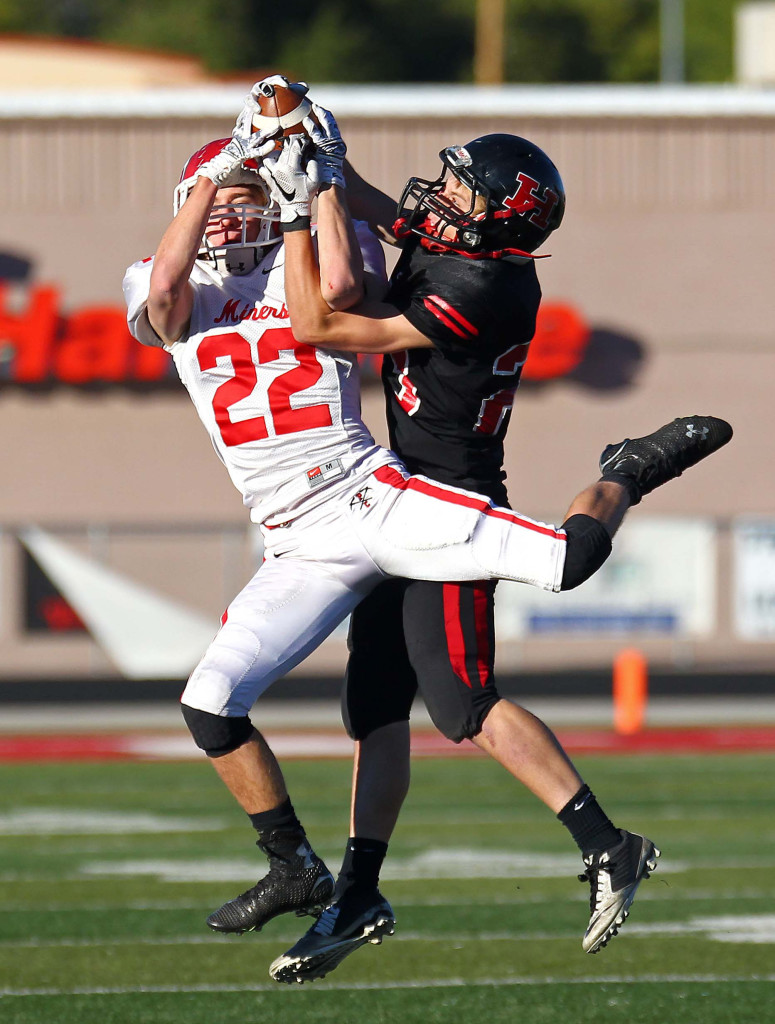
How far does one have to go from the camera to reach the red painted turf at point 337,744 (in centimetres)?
1337

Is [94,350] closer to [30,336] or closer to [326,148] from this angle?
[30,336]

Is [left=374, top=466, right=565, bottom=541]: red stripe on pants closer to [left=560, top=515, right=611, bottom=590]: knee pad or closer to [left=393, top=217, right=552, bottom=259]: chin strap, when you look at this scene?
[left=560, top=515, right=611, bottom=590]: knee pad

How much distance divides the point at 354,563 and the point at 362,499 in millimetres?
179

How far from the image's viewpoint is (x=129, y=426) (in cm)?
2062

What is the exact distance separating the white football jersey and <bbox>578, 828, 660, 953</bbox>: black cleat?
1246mm

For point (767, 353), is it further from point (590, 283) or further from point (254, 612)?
point (254, 612)

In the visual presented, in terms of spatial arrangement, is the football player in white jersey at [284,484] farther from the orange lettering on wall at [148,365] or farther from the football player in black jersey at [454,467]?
the orange lettering on wall at [148,365]

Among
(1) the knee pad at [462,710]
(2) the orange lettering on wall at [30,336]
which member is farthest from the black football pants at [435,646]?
(2) the orange lettering on wall at [30,336]

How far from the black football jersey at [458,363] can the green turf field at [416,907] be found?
186cm

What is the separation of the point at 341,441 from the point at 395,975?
248cm

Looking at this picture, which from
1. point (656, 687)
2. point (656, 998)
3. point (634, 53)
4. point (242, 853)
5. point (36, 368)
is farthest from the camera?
point (634, 53)

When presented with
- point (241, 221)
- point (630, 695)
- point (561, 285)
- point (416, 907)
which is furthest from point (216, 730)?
point (561, 285)

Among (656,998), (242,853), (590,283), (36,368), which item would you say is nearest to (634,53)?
(590,283)

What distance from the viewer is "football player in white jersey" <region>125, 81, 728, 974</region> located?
479 centimetres
